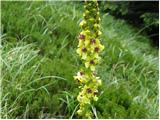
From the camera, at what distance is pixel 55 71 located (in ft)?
13.1

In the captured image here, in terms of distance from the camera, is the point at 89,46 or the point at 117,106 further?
the point at 117,106

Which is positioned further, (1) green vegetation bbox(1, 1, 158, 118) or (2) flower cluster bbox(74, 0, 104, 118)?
(1) green vegetation bbox(1, 1, 158, 118)

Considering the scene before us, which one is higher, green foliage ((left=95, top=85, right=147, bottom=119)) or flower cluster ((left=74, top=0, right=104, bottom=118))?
flower cluster ((left=74, top=0, right=104, bottom=118))

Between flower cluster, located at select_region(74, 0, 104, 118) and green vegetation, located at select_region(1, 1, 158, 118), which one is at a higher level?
flower cluster, located at select_region(74, 0, 104, 118)

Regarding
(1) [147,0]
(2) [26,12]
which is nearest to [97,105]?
A: (2) [26,12]

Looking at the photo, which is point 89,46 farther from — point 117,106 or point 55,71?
point 55,71

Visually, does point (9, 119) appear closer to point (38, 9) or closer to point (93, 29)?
point (93, 29)

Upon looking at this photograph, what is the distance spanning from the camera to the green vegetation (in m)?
3.58

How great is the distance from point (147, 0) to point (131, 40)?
767 millimetres

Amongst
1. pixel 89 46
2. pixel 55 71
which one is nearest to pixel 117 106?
pixel 55 71

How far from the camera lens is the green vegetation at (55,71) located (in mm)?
3584

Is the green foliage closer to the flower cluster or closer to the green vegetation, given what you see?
the green vegetation

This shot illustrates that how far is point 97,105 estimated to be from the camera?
12.1 feet

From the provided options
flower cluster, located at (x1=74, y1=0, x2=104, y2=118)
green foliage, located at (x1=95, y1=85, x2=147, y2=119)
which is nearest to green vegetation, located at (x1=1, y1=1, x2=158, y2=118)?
green foliage, located at (x1=95, y1=85, x2=147, y2=119)
